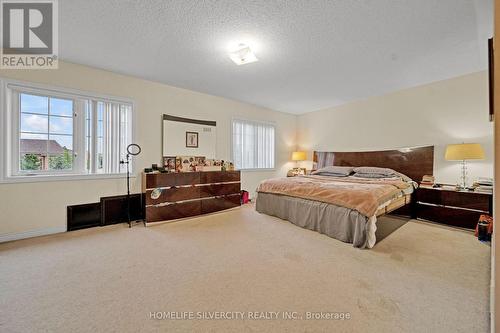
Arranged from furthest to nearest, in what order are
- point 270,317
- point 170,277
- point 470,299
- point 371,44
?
point 371,44
point 170,277
point 470,299
point 270,317

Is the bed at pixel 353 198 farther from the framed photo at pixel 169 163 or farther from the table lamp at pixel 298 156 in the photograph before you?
the framed photo at pixel 169 163

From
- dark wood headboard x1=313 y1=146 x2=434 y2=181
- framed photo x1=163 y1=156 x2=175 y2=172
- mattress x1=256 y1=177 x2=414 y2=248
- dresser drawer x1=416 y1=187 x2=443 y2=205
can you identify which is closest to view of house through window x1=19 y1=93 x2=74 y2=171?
framed photo x1=163 y1=156 x2=175 y2=172

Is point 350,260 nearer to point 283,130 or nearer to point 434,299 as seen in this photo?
point 434,299

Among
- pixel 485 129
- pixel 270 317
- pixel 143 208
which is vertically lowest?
pixel 270 317

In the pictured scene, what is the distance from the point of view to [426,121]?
374 centimetres

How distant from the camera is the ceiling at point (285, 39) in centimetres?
188

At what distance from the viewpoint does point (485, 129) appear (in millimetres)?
3162

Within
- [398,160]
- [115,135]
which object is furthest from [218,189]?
[398,160]

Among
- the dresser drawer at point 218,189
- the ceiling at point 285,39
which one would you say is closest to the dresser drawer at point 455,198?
the ceiling at point 285,39

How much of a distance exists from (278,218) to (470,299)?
7.79ft

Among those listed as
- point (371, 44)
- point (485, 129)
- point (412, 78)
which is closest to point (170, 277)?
point (371, 44)

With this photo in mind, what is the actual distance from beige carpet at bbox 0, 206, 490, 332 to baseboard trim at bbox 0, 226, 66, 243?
0.15m

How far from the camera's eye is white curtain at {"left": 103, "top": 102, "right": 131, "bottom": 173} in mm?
3287

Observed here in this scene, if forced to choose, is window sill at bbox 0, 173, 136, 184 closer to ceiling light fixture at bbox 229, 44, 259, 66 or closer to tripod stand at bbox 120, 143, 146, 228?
tripod stand at bbox 120, 143, 146, 228
